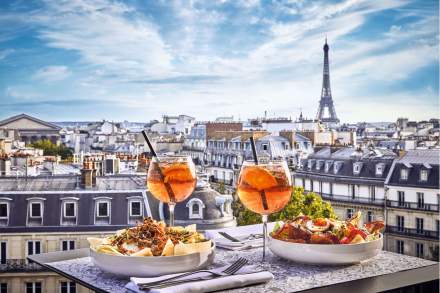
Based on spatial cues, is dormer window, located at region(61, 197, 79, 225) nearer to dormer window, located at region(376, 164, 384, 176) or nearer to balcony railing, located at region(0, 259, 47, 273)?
balcony railing, located at region(0, 259, 47, 273)

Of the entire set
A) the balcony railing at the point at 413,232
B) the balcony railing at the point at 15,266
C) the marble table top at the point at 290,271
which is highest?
the marble table top at the point at 290,271

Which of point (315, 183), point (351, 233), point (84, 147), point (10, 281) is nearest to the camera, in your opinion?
point (351, 233)

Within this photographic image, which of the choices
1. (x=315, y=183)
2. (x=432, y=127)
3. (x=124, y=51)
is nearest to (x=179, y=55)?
(x=124, y=51)

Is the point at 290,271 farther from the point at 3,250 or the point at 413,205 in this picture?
the point at 413,205

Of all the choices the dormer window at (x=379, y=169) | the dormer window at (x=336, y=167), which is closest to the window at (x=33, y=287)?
the dormer window at (x=379, y=169)

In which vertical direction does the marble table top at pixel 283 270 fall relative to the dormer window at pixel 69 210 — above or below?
above

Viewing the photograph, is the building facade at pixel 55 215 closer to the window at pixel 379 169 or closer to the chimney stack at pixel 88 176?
the chimney stack at pixel 88 176

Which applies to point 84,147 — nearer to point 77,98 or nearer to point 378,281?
point 77,98
